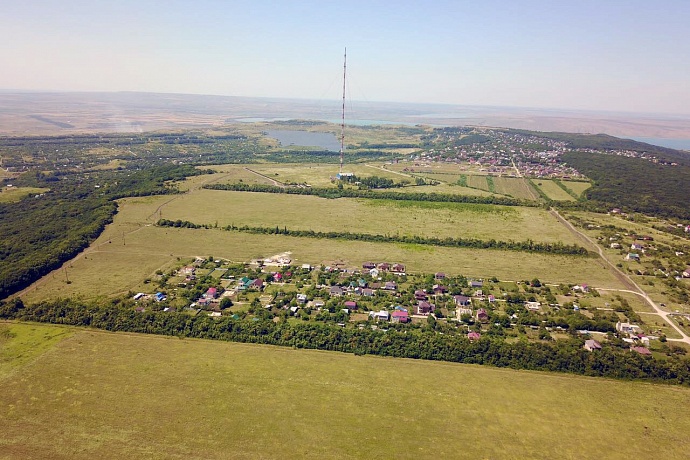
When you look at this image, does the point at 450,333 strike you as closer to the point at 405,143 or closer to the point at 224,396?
the point at 224,396

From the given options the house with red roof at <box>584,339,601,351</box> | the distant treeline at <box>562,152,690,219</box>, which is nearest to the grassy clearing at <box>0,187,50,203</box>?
the house with red roof at <box>584,339,601,351</box>

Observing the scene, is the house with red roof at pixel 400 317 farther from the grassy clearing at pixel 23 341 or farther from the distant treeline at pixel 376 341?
the grassy clearing at pixel 23 341

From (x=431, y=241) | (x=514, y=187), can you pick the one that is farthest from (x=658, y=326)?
(x=514, y=187)

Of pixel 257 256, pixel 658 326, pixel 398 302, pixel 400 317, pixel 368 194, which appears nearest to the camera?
pixel 658 326

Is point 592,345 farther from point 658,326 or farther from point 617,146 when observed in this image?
point 617,146

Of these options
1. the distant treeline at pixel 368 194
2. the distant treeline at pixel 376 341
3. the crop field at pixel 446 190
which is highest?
the crop field at pixel 446 190

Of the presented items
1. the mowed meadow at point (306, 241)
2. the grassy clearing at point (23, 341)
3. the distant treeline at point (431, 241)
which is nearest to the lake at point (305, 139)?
the mowed meadow at point (306, 241)

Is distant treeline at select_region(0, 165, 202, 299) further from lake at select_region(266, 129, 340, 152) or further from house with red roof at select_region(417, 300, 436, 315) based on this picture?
lake at select_region(266, 129, 340, 152)

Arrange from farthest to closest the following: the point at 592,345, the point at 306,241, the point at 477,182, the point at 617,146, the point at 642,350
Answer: the point at 617,146, the point at 477,182, the point at 306,241, the point at 592,345, the point at 642,350
